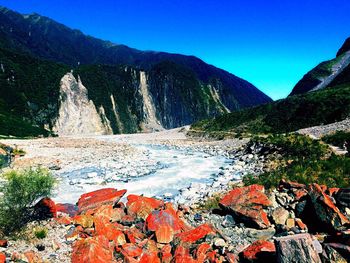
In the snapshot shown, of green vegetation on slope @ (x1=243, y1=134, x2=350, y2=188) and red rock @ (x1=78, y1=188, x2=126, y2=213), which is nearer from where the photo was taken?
red rock @ (x1=78, y1=188, x2=126, y2=213)

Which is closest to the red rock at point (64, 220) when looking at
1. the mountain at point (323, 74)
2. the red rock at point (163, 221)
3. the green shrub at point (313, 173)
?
the red rock at point (163, 221)

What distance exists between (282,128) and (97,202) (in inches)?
2692

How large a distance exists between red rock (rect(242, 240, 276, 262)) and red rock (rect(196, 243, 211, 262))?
140cm

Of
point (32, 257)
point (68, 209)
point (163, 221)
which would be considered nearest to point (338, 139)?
point (163, 221)

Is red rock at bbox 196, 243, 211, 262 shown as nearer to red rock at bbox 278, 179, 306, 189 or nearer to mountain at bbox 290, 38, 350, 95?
red rock at bbox 278, 179, 306, 189

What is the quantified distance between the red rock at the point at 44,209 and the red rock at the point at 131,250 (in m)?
4.25

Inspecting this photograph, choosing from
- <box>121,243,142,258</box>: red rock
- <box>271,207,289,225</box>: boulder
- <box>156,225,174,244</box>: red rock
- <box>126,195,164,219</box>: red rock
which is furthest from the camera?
<box>271,207,289,225</box>: boulder

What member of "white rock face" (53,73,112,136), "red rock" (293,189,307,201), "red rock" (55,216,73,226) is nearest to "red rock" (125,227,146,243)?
"red rock" (55,216,73,226)

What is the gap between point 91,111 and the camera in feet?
513

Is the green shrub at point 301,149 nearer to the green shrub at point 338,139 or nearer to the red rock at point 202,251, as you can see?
the green shrub at point 338,139

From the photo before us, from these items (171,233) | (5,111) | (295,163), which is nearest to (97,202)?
(171,233)

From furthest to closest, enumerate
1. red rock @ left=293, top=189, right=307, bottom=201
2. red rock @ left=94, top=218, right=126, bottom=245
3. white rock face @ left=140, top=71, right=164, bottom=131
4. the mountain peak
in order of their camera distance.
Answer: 1. the mountain peak
2. white rock face @ left=140, top=71, right=164, bottom=131
3. red rock @ left=293, top=189, right=307, bottom=201
4. red rock @ left=94, top=218, right=126, bottom=245

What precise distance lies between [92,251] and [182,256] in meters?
3.14

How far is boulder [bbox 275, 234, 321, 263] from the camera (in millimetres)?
10648
